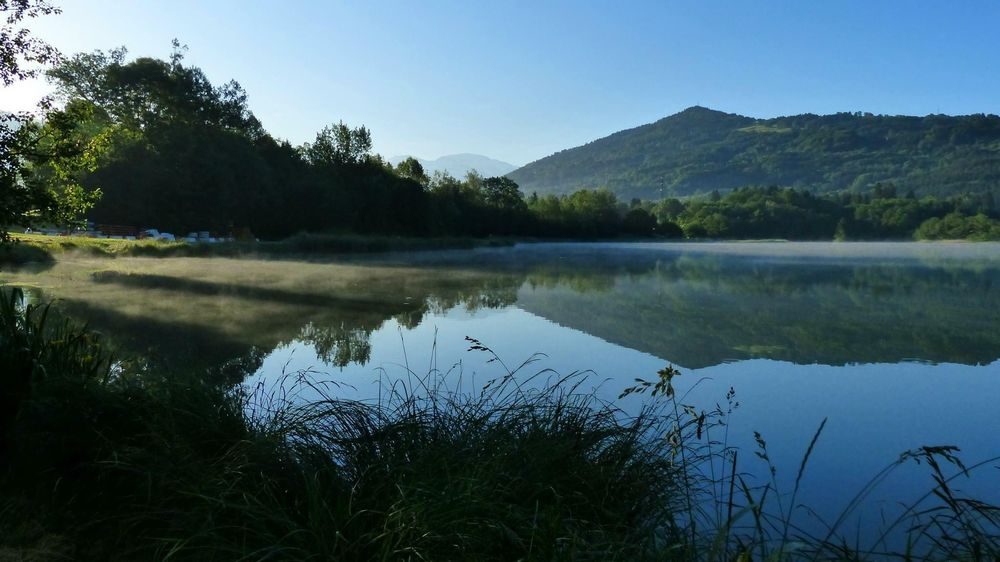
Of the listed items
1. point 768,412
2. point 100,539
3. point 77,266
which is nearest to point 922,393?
point 768,412

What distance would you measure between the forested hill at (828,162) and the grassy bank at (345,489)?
135506mm

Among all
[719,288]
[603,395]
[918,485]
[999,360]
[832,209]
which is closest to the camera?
[918,485]

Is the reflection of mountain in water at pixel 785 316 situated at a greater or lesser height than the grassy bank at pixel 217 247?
A: lesser

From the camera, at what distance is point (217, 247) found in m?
27.2

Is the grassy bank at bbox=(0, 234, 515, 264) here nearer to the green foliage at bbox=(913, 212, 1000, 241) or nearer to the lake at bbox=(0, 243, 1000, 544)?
the lake at bbox=(0, 243, 1000, 544)

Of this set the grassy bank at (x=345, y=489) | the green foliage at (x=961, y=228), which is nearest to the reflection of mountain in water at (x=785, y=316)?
the grassy bank at (x=345, y=489)

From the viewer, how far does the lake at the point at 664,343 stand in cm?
478

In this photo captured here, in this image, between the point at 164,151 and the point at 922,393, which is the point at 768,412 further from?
the point at 164,151

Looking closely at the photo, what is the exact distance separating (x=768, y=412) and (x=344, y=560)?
14.0ft

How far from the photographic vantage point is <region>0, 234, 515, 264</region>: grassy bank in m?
18.9

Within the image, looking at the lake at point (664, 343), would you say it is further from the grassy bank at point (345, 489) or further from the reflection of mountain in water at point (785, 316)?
the grassy bank at point (345, 489)

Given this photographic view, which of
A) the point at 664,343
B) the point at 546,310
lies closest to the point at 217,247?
the point at 546,310

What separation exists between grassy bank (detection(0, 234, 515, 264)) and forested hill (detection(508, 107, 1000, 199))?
113869 millimetres

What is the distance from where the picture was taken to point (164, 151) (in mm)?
33031
